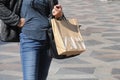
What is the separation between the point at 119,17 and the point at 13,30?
37.9 feet

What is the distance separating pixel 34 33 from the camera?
3434 mm

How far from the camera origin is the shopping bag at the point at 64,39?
332 cm

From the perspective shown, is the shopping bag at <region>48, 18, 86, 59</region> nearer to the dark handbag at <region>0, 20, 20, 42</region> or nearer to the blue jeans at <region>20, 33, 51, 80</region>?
the blue jeans at <region>20, 33, 51, 80</region>

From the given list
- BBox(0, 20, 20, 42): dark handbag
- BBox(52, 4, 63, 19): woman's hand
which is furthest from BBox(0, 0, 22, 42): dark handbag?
BBox(52, 4, 63, 19): woman's hand

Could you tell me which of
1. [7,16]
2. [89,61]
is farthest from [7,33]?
[89,61]

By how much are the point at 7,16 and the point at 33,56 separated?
39cm

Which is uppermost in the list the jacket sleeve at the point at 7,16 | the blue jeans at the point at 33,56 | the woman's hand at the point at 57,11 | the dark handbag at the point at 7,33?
the woman's hand at the point at 57,11

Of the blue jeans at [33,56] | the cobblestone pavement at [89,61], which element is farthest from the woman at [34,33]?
the cobblestone pavement at [89,61]

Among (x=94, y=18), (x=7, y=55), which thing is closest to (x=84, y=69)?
(x=7, y=55)

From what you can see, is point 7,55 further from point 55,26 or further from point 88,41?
point 55,26

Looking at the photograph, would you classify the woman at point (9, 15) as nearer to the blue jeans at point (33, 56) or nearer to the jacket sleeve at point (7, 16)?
the jacket sleeve at point (7, 16)

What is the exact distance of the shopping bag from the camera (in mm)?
3316

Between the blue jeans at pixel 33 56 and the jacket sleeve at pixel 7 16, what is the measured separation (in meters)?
0.14

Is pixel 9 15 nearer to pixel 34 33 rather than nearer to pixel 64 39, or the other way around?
pixel 34 33
